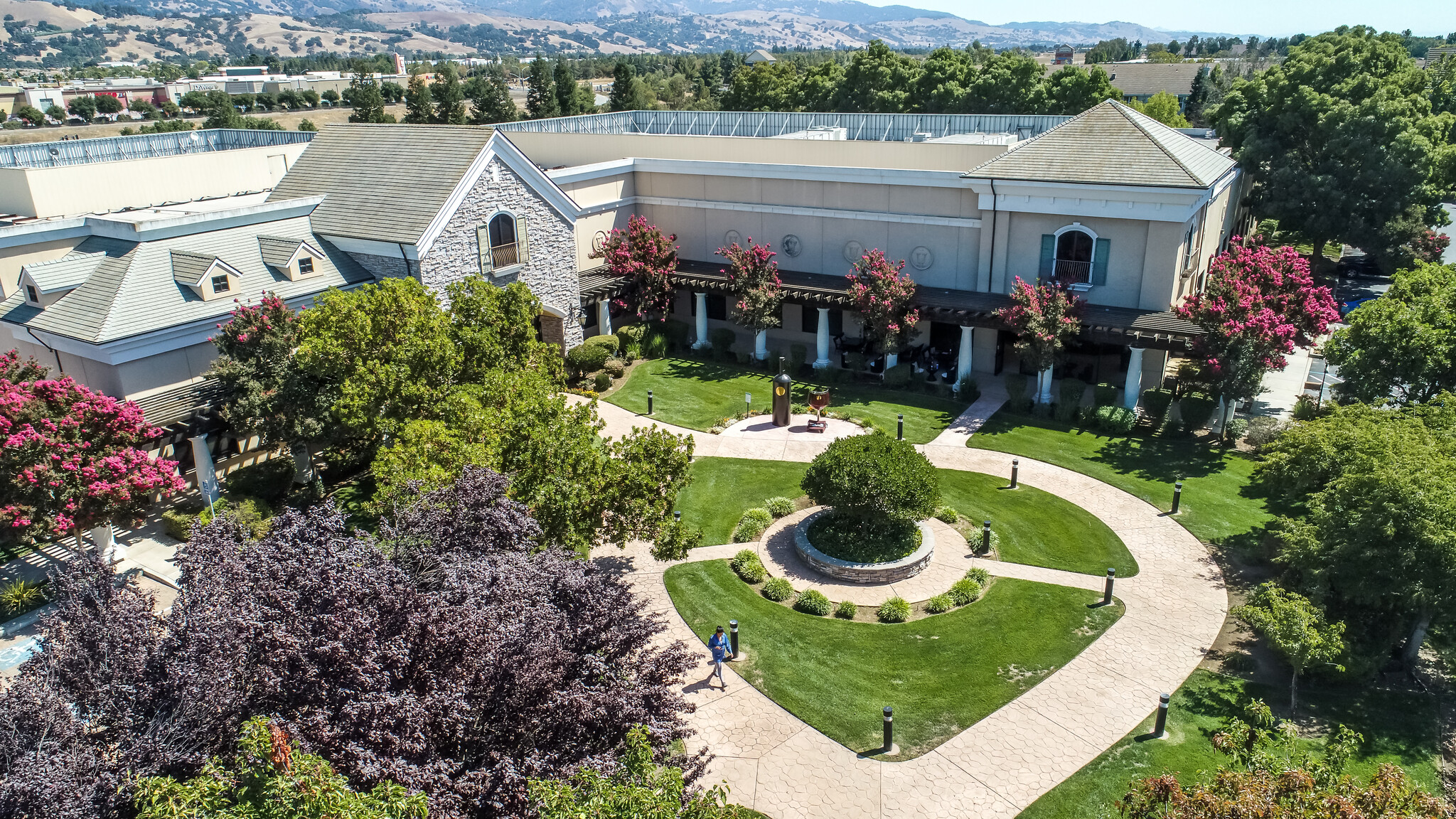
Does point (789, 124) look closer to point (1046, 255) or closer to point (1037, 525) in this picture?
point (1046, 255)

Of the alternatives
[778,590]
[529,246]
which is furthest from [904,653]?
[529,246]

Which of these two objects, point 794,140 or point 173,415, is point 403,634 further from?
point 794,140

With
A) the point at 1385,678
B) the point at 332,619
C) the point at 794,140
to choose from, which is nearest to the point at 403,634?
the point at 332,619

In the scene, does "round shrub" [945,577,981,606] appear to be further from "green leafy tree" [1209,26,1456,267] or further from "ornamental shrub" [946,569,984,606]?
"green leafy tree" [1209,26,1456,267]

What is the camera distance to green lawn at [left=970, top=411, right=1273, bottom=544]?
90.3 ft

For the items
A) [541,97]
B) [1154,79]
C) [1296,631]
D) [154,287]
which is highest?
[1154,79]

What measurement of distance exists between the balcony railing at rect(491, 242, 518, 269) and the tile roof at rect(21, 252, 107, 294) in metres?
12.8

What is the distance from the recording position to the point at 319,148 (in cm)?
3975

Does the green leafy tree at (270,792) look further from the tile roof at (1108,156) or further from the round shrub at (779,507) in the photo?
the tile roof at (1108,156)

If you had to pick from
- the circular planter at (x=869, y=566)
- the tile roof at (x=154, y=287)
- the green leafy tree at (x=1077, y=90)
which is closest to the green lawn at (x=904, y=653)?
the circular planter at (x=869, y=566)

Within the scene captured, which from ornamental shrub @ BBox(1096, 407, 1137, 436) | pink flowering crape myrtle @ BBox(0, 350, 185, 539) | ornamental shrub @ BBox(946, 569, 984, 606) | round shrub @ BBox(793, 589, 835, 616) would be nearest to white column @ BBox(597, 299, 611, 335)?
pink flowering crape myrtle @ BBox(0, 350, 185, 539)

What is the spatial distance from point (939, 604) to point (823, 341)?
1830 centimetres

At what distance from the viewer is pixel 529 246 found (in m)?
37.2

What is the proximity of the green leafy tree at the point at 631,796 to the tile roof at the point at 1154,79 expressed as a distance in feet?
443
